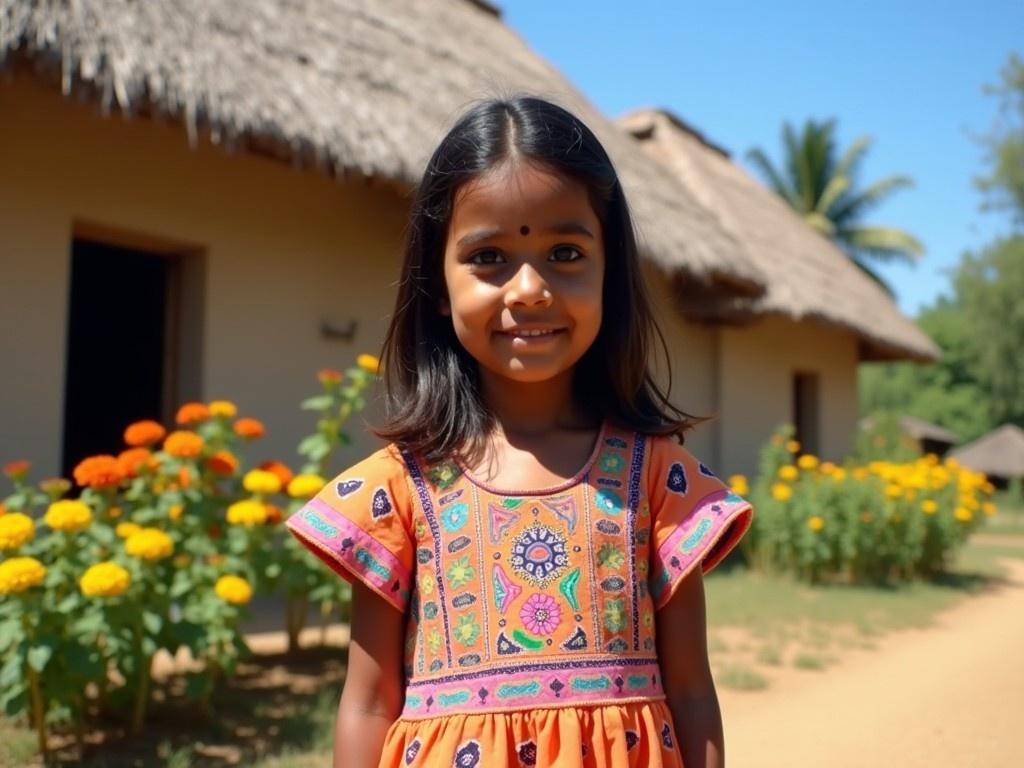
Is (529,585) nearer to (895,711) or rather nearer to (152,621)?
(152,621)

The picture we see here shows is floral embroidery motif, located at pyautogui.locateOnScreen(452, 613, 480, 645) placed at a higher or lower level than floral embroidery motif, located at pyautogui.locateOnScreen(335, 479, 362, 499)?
lower

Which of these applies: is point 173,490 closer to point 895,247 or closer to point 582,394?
point 582,394

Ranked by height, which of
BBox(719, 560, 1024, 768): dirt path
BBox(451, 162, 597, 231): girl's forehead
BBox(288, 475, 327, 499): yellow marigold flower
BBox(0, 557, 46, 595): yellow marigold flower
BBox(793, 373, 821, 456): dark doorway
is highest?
BBox(793, 373, 821, 456): dark doorway

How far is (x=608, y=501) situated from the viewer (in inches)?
46.4

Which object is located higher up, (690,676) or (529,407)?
(529,407)

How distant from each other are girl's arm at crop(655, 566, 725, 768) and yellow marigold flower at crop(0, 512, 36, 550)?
183cm

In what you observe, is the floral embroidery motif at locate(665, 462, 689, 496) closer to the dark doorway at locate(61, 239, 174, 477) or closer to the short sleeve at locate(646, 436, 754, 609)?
the short sleeve at locate(646, 436, 754, 609)

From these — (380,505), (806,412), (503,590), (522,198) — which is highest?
(806,412)

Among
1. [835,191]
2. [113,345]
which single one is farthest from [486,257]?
[835,191]

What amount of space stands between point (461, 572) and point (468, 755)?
215 millimetres

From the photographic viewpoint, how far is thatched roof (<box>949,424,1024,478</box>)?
24.0m

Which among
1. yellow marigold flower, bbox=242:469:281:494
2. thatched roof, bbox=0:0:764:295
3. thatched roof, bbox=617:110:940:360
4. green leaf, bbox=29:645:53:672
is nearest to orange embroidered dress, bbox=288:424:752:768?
thatched roof, bbox=0:0:764:295

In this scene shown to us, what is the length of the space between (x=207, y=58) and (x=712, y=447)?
21.2 feet

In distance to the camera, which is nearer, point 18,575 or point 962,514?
point 18,575
